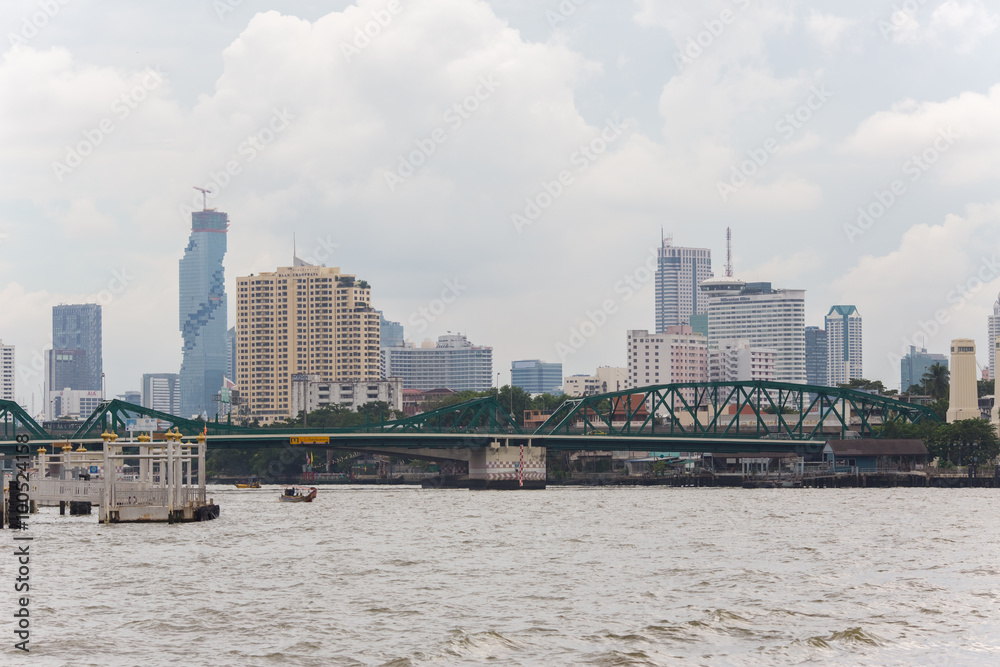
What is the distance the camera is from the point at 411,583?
162ft

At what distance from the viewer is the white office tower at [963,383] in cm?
17275

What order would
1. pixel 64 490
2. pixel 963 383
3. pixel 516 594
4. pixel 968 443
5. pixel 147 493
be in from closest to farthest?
pixel 516 594 → pixel 147 493 → pixel 64 490 → pixel 968 443 → pixel 963 383

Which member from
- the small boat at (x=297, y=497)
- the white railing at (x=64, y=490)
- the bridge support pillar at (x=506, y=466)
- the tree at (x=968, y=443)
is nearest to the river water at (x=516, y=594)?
the white railing at (x=64, y=490)

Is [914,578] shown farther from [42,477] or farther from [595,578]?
[42,477]

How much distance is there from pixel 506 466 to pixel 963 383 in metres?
59.5

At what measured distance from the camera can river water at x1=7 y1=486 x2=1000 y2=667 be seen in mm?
35250

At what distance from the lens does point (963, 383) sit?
578 ft

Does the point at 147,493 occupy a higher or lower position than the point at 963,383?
lower

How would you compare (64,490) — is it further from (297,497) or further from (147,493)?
(297,497)

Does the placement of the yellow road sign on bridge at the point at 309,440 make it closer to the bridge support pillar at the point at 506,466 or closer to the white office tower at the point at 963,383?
the bridge support pillar at the point at 506,466

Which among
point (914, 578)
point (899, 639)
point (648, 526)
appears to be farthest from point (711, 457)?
point (899, 639)

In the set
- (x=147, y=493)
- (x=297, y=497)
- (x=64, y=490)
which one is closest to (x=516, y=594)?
(x=147, y=493)

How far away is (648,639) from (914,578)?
1655 cm

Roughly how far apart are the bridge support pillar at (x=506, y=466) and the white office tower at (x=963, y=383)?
5295 cm
